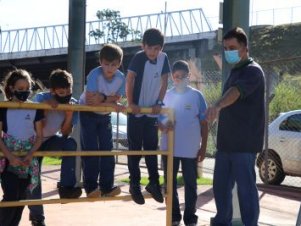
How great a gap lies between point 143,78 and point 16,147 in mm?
1470

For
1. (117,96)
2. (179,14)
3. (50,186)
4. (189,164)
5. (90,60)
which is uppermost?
(179,14)

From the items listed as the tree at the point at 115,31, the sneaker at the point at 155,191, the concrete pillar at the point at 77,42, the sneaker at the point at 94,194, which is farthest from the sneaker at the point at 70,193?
the tree at the point at 115,31

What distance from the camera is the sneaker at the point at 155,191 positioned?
6066 millimetres

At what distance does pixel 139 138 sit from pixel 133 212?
2314mm

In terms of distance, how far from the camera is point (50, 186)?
36.1ft

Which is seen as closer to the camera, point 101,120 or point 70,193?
point 70,193

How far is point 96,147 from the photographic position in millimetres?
6000

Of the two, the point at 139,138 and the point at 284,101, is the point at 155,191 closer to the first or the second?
the point at 139,138

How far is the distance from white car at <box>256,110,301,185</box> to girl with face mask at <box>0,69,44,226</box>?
779 centimetres

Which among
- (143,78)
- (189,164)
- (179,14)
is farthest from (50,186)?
(179,14)

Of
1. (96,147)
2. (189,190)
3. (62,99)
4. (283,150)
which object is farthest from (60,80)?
(283,150)

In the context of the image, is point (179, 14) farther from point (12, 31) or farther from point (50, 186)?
point (50, 186)

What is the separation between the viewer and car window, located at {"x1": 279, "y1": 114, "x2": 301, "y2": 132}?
41.7 ft

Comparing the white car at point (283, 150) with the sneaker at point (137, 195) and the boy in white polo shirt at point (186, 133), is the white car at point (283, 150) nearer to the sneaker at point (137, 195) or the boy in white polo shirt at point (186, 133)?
the boy in white polo shirt at point (186, 133)
